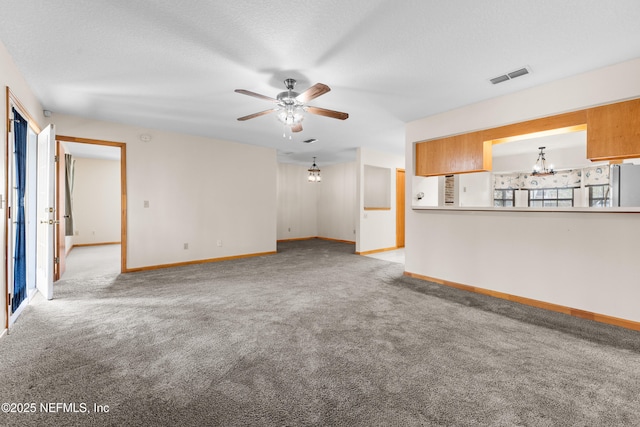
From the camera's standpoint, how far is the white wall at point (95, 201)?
25.9 feet

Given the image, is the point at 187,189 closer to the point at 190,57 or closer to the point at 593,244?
the point at 190,57

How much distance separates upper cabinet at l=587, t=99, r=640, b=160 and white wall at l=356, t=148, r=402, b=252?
4236mm

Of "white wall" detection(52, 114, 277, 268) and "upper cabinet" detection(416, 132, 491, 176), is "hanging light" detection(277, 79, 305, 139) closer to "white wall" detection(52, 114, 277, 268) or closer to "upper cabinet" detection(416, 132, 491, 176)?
"upper cabinet" detection(416, 132, 491, 176)

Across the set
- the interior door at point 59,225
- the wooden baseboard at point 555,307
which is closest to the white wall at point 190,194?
the interior door at point 59,225

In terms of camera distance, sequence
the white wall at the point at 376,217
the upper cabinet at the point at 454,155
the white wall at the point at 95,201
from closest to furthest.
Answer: the upper cabinet at the point at 454,155
the white wall at the point at 376,217
the white wall at the point at 95,201

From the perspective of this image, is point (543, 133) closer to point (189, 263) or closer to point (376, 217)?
point (376, 217)

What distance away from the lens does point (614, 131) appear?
279cm

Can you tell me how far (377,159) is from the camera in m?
7.12

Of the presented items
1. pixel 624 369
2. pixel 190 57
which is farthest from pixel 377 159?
pixel 624 369

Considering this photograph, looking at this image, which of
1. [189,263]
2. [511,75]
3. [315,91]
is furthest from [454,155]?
[189,263]

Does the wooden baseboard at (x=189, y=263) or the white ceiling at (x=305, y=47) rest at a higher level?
the white ceiling at (x=305, y=47)

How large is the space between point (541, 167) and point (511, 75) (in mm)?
3832

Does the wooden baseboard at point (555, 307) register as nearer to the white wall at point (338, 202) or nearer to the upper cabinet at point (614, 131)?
the upper cabinet at point (614, 131)

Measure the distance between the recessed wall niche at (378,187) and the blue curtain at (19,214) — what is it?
20.3ft
